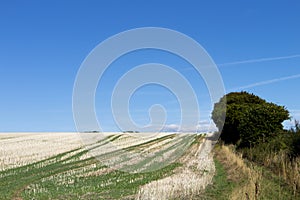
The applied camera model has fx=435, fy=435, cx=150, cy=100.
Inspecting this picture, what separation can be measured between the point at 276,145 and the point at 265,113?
8289mm

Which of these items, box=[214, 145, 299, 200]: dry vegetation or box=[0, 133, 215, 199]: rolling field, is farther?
box=[0, 133, 215, 199]: rolling field

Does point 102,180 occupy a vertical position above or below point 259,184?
below

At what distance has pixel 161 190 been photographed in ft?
48.7

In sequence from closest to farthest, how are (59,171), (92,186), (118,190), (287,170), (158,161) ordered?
(118,190), (92,186), (287,170), (59,171), (158,161)

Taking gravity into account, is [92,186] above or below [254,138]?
below

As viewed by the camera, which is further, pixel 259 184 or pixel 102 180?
pixel 102 180

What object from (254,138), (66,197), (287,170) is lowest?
(66,197)

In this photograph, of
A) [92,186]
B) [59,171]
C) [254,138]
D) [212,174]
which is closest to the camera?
[92,186]

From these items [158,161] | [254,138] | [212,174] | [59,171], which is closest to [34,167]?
[59,171]

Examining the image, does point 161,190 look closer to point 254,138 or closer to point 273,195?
point 273,195

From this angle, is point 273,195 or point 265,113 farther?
point 265,113

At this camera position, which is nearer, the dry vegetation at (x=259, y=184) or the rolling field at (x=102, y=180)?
the dry vegetation at (x=259, y=184)

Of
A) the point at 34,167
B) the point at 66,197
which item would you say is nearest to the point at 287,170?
the point at 66,197

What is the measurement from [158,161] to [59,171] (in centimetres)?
723
